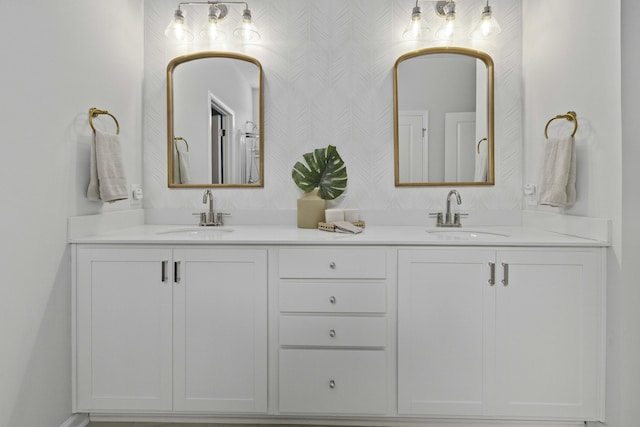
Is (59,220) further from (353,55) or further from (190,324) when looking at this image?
(353,55)

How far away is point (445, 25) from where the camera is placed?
7.48ft

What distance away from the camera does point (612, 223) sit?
1631 mm

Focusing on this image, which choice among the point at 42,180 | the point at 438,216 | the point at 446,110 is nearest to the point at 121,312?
the point at 42,180

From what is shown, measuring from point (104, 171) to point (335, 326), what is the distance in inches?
48.3

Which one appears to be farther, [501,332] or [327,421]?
[327,421]

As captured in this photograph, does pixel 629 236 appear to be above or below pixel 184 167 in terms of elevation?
below

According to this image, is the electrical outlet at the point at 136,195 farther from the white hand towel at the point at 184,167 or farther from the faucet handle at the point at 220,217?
the faucet handle at the point at 220,217

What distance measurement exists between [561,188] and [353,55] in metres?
1.30

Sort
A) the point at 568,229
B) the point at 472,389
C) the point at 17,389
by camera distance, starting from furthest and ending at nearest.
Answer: the point at 568,229
the point at 472,389
the point at 17,389

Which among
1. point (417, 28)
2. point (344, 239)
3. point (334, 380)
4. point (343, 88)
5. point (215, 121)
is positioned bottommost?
point (334, 380)

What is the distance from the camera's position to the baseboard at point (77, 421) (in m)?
1.75

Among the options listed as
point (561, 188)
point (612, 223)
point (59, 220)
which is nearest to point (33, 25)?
point (59, 220)

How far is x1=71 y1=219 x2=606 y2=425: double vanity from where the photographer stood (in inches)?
67.7

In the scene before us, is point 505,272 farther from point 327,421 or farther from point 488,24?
point 488,24
